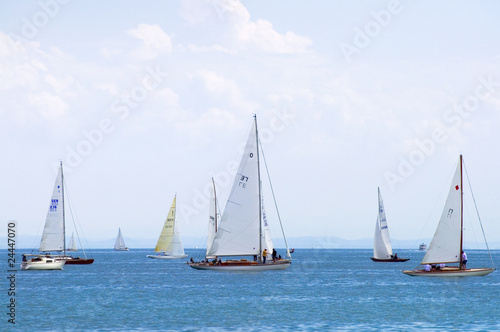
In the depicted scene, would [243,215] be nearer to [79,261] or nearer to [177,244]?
[79,261]

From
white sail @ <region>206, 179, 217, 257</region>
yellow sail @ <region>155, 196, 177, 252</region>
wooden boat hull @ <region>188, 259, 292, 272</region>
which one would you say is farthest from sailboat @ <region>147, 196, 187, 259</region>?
wooden boat hull @ <region>188, 259, 292, 272</region>

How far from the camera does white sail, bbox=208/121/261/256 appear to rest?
7244 centimetres

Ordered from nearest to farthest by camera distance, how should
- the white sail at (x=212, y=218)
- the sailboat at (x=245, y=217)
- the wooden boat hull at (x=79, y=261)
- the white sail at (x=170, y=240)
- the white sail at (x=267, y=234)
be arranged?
1. the sailboat at (x=245, y=217)
2. the white sail at (x=267, y=234)
3. the white sail at (x=212, y=218)
4. the wooden boat hull at (x=79, y=261)
5. the white sail at (x=170, y=240)

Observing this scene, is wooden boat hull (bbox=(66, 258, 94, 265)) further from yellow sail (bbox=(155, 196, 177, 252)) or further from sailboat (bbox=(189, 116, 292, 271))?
sailboat (bbox=(189, 116, 292, 271))

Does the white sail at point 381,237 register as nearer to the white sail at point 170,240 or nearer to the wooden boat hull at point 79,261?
the white sail at point 170,240

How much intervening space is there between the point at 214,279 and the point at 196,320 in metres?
31.3

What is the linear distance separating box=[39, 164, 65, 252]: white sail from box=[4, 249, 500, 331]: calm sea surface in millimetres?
22633

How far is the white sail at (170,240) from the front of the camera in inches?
5443

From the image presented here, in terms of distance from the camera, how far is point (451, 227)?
67.1 metres

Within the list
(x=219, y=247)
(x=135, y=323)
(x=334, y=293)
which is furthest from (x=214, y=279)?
(x=135, y=323)

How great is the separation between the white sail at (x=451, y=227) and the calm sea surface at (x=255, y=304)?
2929 millimetres

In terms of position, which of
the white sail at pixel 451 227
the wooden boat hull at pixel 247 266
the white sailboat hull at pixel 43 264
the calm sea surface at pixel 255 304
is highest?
the white sail at pixel 451 227

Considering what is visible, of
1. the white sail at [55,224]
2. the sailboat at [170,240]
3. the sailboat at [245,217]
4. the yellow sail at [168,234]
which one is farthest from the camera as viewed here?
the sailboat at [170,240]

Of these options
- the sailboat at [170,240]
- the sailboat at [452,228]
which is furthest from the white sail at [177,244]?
the sailboat at [452,228]
